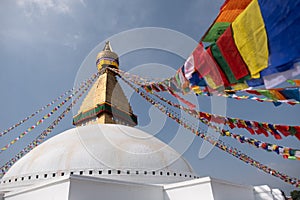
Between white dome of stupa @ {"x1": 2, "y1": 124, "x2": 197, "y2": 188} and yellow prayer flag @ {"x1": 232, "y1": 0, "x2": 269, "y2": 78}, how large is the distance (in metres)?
5.82

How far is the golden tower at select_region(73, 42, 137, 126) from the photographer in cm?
1381

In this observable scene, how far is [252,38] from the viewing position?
2.45 m

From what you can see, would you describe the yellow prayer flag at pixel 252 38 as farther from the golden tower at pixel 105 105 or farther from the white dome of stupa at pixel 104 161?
the golden tower at pixel 105 105

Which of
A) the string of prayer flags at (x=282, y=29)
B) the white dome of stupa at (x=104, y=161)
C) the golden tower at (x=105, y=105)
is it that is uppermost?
the golden tower at (x=105, y=105)

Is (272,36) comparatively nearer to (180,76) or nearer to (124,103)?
(180,76)

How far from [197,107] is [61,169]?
4681mm

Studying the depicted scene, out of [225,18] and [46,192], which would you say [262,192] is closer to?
[46,192]

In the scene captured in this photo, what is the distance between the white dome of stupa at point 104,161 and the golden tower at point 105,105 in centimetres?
452

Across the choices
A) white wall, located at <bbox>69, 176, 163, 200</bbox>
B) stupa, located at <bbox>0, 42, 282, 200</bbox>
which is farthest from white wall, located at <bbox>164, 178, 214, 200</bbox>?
white wall, located at <bbox>69, 176, 163, 200</bbox>

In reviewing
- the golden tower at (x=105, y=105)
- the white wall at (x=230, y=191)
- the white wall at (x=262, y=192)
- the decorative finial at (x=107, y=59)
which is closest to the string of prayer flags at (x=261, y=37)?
the white wall at (x=230, y=191)

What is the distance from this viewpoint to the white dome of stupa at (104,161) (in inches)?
293

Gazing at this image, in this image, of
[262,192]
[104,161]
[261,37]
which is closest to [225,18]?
[261,37]

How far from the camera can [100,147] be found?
8.04 m

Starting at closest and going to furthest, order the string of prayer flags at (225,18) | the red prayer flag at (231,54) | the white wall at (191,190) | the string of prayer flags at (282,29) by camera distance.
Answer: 1. the string of prayer flags at (282,29)
2. the string of prayer flags at (225,18)
3. the red prayer flag at (231,54)
4. the white wall at (191,190)
